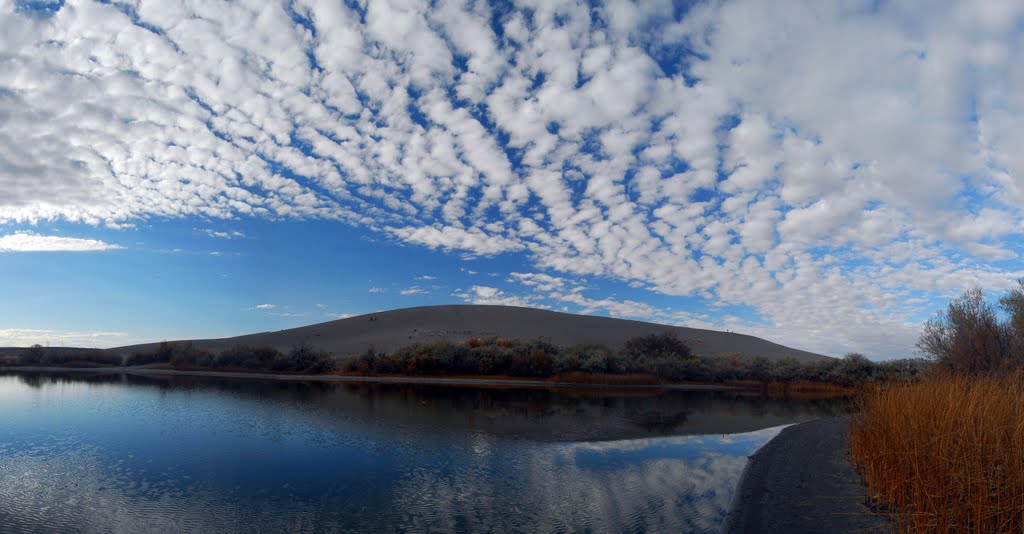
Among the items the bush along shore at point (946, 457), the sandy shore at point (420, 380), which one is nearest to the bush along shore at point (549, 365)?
the sandy shore at point (420, 380)

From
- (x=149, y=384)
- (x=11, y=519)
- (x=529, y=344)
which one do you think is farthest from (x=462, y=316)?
(x=11, y=519)

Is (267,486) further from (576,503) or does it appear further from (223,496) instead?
(576,503)

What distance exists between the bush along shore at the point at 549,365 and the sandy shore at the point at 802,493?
20.3 meters

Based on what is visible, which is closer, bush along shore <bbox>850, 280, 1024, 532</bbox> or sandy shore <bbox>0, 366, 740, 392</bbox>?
bush along shore <bbox>850, 280, 1024, 532</bbox>

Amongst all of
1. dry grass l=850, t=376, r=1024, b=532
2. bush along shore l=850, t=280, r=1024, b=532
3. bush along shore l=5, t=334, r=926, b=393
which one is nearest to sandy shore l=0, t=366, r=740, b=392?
bush along shore l=5, t=334, r=926, b=393

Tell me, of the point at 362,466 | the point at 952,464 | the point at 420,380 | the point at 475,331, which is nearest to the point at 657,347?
the point at 420,380

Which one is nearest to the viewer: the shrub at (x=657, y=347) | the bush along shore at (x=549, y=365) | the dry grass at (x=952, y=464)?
the dry grass at (x=952, y=464)

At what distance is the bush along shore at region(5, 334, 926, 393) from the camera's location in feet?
109

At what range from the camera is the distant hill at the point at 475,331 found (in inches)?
2381

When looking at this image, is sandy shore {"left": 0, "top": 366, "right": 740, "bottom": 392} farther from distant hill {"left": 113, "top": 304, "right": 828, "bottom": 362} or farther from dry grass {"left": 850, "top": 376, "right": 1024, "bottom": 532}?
dry grass {"left": 850, "top": 376, "right": 1024, "bottom": 532}

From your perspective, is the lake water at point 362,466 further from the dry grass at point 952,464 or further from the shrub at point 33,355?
the shrub at point 33,355

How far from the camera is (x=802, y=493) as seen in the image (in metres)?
7.95

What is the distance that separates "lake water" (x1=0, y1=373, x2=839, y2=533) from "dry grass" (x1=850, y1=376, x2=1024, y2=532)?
2.12 m

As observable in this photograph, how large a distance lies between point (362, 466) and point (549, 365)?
2451cm
